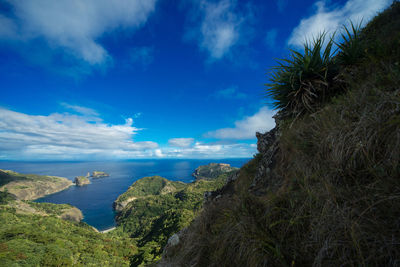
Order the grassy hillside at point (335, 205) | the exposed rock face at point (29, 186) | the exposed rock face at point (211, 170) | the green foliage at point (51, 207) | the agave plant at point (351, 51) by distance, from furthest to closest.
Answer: the exposed rock face at point (211, 170)
the exposed rock face at point (29, 186)
the green foliage at point (51, 207)
the agave plant at point (351, 51)
the grassy hillside at point (335, 205)

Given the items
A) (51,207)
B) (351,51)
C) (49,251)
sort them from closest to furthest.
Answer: (351,51) → (49,251) → (51,207)

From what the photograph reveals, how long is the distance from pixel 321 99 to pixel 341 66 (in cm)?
85

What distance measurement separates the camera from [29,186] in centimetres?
11675

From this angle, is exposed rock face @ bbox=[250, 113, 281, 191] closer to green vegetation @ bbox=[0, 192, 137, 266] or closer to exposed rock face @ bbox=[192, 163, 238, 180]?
green vegetation @ bbox=[0, 192, 137, 266]

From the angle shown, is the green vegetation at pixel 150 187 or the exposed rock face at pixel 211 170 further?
the exposed rock face at pixel 211 170

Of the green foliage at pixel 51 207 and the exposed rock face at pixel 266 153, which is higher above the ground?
the exposed rock face at pixel 266 153

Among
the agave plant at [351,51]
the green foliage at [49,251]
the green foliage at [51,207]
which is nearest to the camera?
the agave plant at [351,51]

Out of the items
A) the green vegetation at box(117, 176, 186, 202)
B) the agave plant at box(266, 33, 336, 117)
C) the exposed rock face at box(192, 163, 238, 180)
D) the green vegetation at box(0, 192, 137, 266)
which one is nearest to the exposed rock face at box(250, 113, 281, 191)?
the agave plant at box(266, 33, 336, 117)

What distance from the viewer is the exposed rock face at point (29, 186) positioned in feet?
337

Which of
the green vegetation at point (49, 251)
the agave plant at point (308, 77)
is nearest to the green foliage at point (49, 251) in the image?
the green vegetation at point (49, 251)

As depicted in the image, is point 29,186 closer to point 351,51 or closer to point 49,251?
point 49,251

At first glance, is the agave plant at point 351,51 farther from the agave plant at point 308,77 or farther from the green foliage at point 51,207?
the green foliage at point 51,207

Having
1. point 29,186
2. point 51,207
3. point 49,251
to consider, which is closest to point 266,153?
point 49,251

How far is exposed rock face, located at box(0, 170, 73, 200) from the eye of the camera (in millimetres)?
102625
